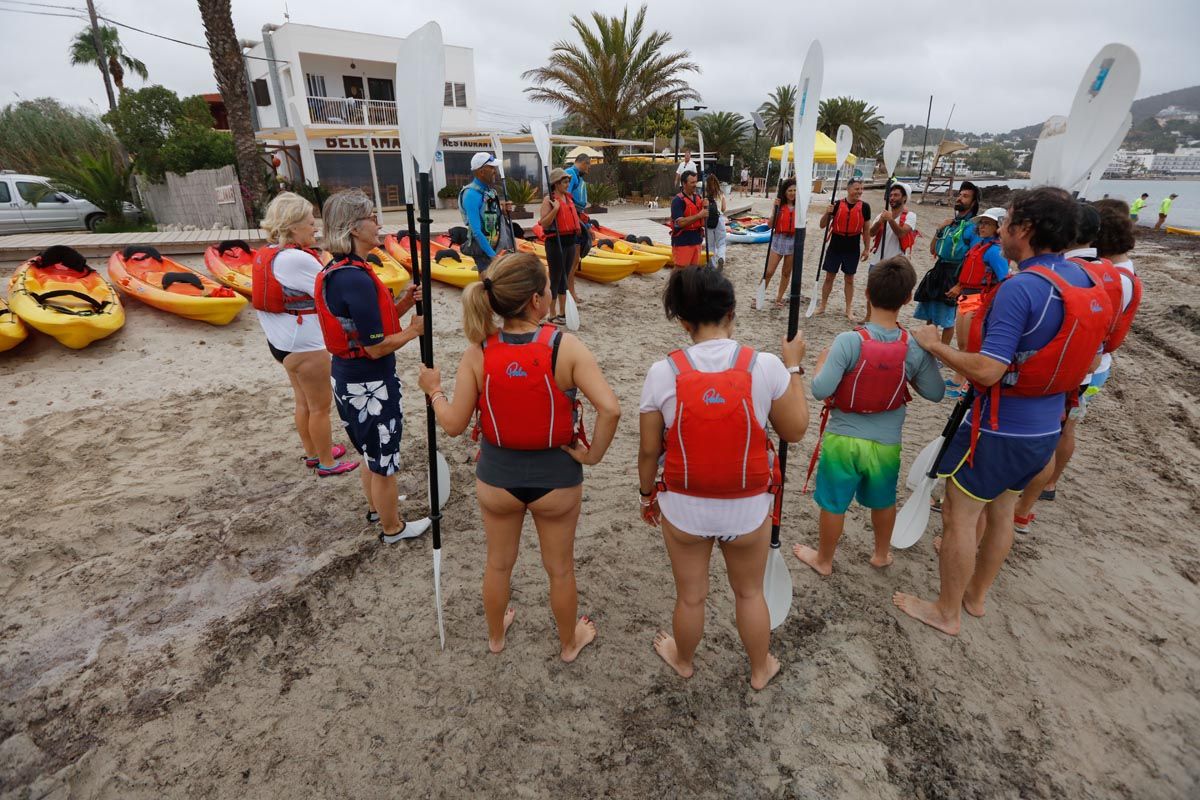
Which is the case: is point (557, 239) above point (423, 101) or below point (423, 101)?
below

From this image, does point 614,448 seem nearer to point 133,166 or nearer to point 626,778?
point 626,778

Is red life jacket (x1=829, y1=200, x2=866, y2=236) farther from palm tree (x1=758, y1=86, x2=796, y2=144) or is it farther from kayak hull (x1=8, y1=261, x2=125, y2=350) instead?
palm tree (x1=758, y1=86, x2=796, y2=144)

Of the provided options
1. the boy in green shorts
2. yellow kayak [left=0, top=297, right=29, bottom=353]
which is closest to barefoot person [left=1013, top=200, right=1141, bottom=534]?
the boy in green shorts

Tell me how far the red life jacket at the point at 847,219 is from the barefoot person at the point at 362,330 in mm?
5641

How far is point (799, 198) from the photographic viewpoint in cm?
226

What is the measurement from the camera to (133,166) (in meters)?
14.4

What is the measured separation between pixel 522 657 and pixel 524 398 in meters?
1.37

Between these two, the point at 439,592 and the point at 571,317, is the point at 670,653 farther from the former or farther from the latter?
the point at 571,317

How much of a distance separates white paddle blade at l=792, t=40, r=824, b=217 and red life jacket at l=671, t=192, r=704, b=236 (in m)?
4.67

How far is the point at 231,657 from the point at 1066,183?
14.9 feet

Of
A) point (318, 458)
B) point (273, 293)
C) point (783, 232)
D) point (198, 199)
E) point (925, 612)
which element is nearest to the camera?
point (925, 612)

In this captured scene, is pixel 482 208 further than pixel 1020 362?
Yes

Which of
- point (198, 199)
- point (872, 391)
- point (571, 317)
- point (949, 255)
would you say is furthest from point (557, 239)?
point (198, 199)

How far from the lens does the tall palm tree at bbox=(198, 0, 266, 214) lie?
9.62 meters
